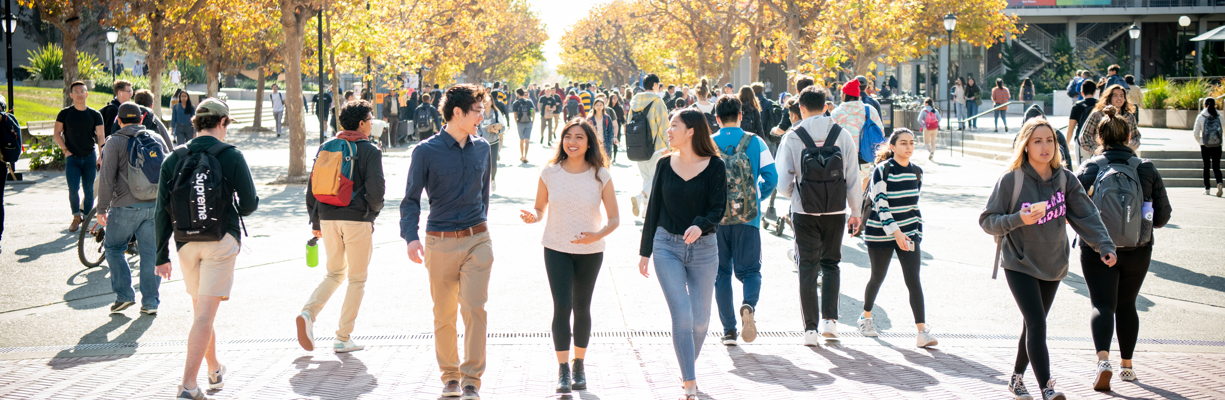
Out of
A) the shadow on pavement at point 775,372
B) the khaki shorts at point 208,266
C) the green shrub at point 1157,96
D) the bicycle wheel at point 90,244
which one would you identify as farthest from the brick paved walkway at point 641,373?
the green shrub at point 1157,96

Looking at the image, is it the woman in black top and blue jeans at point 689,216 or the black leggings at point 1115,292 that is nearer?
the woman in black top and blue jeans at point 689,216

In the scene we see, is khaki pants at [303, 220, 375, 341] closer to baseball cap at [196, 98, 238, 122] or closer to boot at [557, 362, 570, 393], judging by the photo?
baseball cap at [196, 98, 238, 122]

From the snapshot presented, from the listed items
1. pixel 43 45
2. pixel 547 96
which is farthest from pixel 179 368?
pixel 43 45

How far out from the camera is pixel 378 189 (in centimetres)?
565

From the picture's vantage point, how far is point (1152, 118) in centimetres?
2461

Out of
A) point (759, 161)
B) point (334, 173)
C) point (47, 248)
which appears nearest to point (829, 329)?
point (759, 161)

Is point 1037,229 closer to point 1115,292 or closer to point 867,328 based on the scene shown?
point 1115,292

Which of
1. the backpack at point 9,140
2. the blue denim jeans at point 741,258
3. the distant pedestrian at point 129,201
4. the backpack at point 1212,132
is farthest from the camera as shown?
the backpack at point 1212,132

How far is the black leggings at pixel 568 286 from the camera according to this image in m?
4.89

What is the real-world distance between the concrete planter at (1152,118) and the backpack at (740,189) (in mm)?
23059

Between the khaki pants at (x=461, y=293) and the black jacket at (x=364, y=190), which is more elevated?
the black jacket at (x=364, y=190)

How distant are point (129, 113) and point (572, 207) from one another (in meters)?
3.83

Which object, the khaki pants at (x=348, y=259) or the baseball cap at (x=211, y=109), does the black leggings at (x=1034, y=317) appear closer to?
the khaki pants at (x=348, y=259)

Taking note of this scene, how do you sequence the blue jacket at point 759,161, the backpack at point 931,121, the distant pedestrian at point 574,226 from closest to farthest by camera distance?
the distant pedestrian at point 574,226 → the blue jacket at point 759,161 → the backpack at point 931,121
